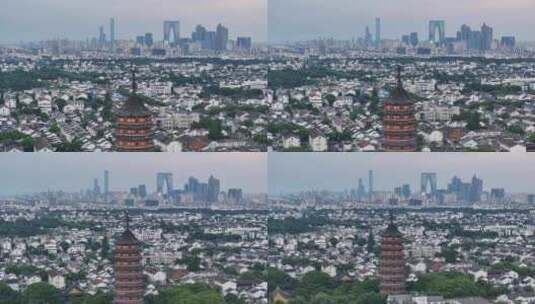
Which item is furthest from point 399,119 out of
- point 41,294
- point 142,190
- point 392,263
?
point 41,294

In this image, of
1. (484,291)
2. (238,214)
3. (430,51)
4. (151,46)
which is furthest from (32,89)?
(484,291)

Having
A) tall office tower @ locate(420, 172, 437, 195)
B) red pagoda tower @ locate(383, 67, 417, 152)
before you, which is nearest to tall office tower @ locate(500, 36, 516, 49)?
tall office tower @ locate(420, 172, 437, 195)

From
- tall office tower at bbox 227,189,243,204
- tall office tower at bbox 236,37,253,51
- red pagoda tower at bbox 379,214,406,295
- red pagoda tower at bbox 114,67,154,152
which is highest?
tall office tower at bbox 236,37,253,51

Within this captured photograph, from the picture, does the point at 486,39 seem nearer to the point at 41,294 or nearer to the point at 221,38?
the point at 221,38

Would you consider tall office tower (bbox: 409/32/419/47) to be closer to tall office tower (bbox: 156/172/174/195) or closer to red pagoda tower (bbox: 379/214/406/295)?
tall office tower (bbox: 156/172/174/195)

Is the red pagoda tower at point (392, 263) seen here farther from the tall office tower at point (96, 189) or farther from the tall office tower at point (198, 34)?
the tall office tower at point (198, 34)

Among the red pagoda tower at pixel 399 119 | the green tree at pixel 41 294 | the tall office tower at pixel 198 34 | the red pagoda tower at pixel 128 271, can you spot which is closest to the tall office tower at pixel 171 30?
the tall office tower at pixel 198 34
